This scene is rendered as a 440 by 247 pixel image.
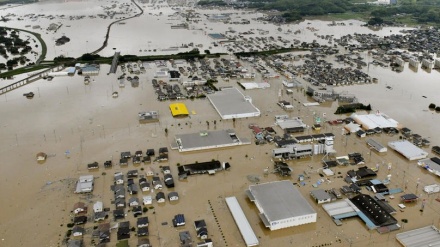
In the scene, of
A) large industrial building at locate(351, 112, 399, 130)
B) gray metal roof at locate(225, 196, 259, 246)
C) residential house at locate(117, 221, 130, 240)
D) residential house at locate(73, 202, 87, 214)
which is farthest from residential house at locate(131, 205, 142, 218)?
large industrial building at locate(351, 112, 399, 130)

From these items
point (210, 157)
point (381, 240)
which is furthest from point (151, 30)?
point (381, 240)

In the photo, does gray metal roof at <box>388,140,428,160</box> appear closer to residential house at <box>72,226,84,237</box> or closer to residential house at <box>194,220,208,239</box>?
residential house at <box>194,220,208,239</box>

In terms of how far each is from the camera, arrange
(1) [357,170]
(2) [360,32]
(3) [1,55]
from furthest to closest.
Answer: (2) [360,32] < (3) [1,55] < (1) [357,170]

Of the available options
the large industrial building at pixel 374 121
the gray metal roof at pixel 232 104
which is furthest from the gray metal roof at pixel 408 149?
the gray metal roof at pixel 232 104

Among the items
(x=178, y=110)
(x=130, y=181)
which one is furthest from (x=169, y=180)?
(x=178, y=110)

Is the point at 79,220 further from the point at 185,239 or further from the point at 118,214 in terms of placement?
the point at 185,239

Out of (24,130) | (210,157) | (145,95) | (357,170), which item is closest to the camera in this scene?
(357,170)

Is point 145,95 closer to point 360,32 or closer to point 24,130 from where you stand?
point 24,130
